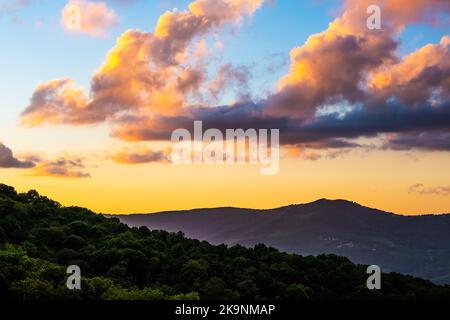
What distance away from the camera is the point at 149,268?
13750 cm

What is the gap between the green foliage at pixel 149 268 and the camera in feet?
339

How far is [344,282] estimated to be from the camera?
157m

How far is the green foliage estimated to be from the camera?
103m

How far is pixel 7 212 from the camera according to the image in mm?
156500

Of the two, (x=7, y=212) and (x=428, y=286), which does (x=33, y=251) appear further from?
(x=428, y=286)

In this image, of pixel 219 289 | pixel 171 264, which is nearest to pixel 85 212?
pixel 171 264
